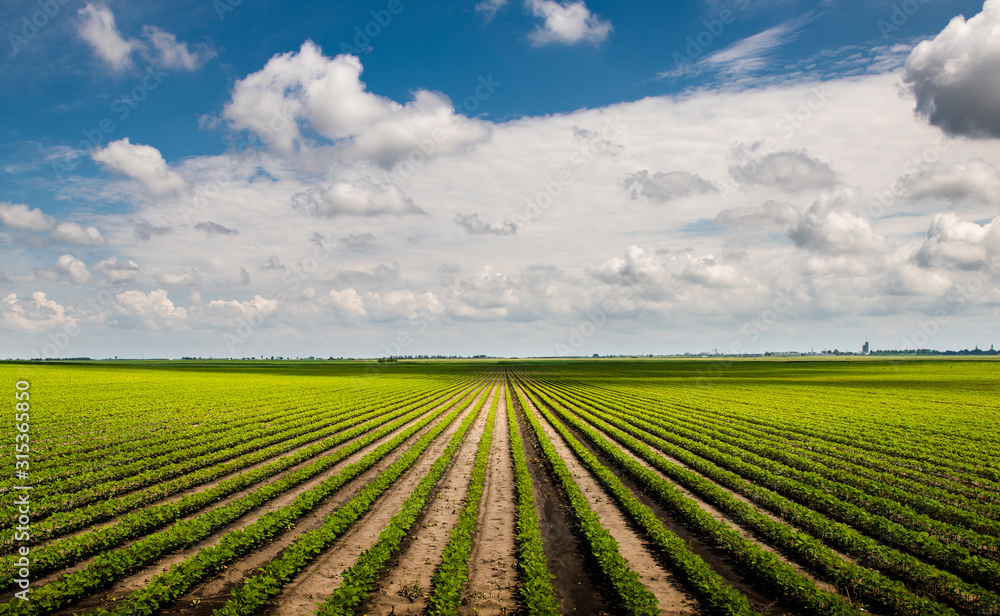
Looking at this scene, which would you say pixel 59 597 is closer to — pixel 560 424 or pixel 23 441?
pixel 23 441

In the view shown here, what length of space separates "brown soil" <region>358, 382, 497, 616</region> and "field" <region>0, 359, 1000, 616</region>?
0.25ft

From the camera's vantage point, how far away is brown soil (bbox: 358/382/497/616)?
10.6 metres

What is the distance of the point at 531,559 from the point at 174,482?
49.0 ft

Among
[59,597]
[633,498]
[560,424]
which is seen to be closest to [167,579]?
Result: [59,597]

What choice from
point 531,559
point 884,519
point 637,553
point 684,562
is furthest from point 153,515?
point 884,519

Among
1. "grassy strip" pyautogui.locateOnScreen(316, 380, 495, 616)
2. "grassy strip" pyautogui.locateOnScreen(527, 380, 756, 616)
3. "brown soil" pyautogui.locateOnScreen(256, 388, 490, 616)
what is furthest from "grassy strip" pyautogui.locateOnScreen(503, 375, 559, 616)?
"brown soil" pyautogui.locateOnScreen(256, 388, 490, 616)

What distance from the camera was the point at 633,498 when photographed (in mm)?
17172

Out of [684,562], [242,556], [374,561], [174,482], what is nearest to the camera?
[374,561]

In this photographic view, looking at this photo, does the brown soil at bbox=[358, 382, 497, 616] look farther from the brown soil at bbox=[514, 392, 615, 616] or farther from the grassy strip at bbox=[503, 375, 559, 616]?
the brown soil at bbox=[514, 392, 615, 616]

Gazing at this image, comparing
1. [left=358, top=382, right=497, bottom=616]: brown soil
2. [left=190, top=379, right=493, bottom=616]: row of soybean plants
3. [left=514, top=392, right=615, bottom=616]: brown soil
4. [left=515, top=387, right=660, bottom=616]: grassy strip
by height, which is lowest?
[left=514, top=392, right=615, bottom=616]: brown soil

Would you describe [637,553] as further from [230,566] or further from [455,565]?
[230,566]

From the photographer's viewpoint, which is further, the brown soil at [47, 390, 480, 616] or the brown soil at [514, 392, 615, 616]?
the brown soil at [514, 392, 615, 616]

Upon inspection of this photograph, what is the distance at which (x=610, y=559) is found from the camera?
12.2 metres

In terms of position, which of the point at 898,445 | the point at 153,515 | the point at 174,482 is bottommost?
the point at 898,445
